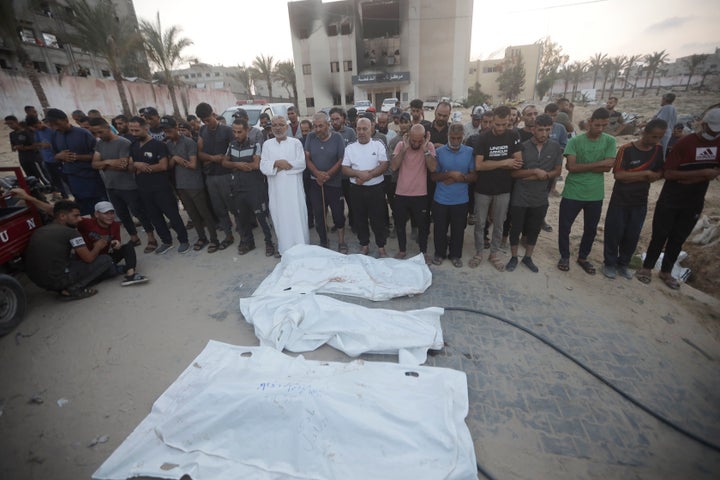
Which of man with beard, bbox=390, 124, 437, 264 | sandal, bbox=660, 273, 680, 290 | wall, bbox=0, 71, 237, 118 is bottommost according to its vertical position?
sandal, bbox=660, 273, 680, 290

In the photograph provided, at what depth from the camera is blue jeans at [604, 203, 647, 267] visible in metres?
4.02

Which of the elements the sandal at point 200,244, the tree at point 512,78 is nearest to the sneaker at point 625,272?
the sandal at point 200,244

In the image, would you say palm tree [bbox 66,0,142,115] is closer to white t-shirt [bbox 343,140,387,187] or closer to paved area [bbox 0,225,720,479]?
paved area [bbox 0,225,720,479]

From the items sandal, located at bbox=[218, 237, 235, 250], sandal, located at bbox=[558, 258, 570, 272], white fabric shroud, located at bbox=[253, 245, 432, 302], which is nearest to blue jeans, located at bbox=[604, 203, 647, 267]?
sandal, located at bbox=[558, 258, 570, 272]

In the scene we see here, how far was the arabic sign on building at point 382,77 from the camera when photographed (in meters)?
34.3

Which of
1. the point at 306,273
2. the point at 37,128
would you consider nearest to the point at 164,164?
the point at 306,273

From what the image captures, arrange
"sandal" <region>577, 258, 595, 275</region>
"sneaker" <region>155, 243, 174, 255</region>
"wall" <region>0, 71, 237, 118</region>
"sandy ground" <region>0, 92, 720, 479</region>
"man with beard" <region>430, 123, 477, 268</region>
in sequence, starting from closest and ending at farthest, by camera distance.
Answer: "sandy ground" <region>0, 92, 720, 479</region> → "man with beard" <region>430, 123, 477, 268</region> → "sandal" <region>577, 258, 595, 275</region> → "sneaker" <region>155, 243, 174, 255</region> → "wall" <region>0, 71, 237, 118</region>

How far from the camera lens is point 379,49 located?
120 feet

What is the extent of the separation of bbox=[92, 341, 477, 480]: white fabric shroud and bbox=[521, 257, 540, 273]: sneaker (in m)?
2.63

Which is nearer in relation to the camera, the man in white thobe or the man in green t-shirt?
the man in green t-shirt

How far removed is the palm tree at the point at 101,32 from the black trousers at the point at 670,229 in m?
21.3

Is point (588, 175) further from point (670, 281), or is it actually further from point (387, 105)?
point (387, 105)

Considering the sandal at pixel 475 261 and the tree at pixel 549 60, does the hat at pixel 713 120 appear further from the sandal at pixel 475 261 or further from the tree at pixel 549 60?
the tree at pixel 549 60

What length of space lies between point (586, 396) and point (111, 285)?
18.9ft
